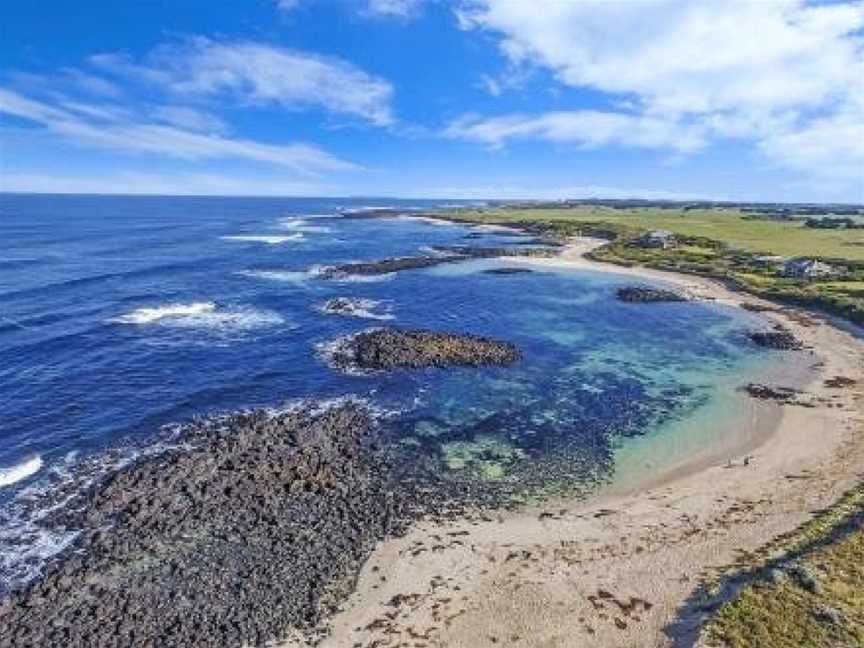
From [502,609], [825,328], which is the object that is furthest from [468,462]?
[825,328]

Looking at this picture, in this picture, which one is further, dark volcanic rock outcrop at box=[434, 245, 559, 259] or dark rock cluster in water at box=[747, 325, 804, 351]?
dark volcanic rock outcrop at box=[434, 245, 559, 259]

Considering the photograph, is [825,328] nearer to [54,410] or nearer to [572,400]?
[572,400]

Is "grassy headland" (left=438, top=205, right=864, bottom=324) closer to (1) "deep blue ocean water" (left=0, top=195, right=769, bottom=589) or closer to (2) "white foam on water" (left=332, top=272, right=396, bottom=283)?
(1) "deep blue ocean water" (left=0, top=195, right=769, bottom=589)

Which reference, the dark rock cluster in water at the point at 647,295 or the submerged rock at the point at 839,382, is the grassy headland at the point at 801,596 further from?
the dark rock cluster in water at the point at 647,295

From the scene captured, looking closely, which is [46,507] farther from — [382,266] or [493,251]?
[493,251]

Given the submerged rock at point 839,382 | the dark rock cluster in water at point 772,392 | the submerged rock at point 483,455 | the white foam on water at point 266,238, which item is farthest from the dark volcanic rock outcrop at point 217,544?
the white foam on water at point 266,238

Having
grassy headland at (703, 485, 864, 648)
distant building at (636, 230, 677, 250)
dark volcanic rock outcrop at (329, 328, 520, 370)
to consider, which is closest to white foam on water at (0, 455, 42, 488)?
dark volcanic rock outcrop at (329, 328, 520, 370)
